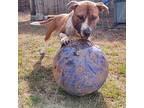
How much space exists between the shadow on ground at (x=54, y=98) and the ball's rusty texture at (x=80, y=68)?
10cm

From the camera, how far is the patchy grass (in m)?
3.72

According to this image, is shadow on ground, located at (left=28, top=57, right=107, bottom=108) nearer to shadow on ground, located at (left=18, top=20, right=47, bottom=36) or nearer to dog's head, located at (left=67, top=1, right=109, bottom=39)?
dog's head, located at (left=67, top=1, right=109, bottom=39)

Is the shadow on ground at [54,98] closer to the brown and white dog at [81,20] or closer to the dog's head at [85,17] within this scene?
the brown and white dog at [81,20]

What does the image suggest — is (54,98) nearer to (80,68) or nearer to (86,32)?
(80,68)

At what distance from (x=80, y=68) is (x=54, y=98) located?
0.50 metres

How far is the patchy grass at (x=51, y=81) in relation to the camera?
3.72 m

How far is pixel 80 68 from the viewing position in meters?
3.53

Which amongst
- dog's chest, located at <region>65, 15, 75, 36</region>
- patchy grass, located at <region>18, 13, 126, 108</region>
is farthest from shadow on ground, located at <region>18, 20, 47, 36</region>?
dog's chest, located at <region>65, 15, 75, 36</region>
